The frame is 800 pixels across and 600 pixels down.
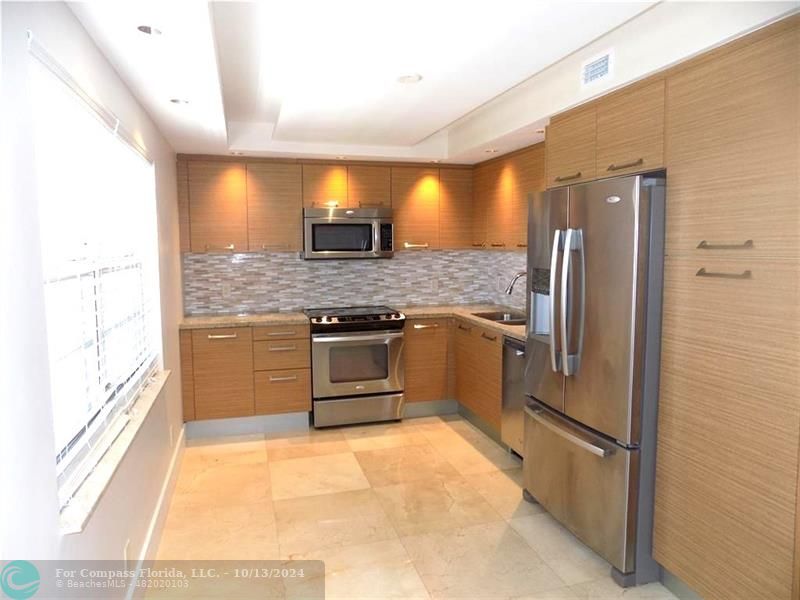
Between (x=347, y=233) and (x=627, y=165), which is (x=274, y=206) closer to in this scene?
(x=347, y=233)

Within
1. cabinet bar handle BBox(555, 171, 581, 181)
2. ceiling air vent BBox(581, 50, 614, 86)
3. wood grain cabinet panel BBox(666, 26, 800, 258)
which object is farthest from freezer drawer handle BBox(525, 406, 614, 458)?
ceiling air vent BBox(581, 50, 614, 86)

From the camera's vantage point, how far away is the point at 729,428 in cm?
198

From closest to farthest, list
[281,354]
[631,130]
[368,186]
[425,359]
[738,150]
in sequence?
[738,150]
[631,130]
[281,354]
[425,359]
[368,186]

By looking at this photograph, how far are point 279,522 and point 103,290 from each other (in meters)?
1.60

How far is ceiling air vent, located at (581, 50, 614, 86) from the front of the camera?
8.27ft

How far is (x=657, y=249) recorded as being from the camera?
88.7 inches

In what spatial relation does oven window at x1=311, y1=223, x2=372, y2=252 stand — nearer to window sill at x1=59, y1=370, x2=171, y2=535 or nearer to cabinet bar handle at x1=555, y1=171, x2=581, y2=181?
cabinet bar handle at x1=555, y1=171, x2=581, y2=181

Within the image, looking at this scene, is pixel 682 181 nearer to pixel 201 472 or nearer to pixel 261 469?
pixel 261 469

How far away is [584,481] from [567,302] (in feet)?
2.87

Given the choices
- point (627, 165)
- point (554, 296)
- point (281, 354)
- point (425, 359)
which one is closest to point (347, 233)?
point (281, 354)

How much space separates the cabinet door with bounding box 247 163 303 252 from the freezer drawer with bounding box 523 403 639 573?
2.58 m

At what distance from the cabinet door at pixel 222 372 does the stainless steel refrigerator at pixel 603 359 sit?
2.40 meters

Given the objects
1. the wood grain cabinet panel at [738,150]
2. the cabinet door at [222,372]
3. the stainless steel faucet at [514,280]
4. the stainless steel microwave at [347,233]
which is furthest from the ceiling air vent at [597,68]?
the cabinet door at [222,372]

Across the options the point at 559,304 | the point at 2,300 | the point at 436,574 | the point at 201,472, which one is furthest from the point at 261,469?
the point at 2,300
